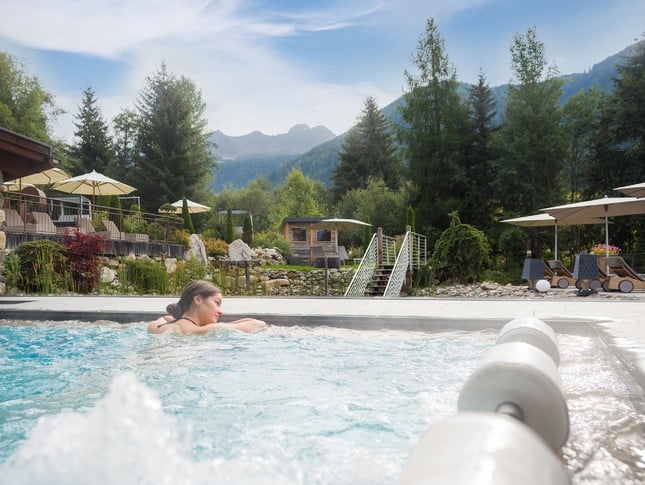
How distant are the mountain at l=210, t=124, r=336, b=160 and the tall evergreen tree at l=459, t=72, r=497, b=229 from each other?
157 metres

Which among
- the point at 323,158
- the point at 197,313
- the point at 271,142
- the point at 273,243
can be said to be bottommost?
the point at 197,313

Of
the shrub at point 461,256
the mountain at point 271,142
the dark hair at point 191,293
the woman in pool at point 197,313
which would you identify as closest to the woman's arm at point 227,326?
the woman in pool at point 197,313

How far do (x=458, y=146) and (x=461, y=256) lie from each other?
27.9 ft

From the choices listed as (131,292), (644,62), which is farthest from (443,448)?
(644,62)

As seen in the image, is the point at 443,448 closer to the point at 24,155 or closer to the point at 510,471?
the point at 510,471

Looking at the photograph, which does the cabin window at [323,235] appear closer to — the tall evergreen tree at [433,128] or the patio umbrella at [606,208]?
the tall evergreen tree at [433,128]

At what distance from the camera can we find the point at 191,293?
4387mm

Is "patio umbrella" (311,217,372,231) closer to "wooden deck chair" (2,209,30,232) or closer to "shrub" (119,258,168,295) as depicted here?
"shrub" (119,258,168,295)

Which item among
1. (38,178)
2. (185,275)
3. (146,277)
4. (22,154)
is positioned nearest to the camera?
(22,154)

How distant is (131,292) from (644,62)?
66.7 ft

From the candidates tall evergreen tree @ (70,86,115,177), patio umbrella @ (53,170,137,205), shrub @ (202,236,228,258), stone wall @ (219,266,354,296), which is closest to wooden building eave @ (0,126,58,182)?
patio umbrella @ (53,170,137,205)

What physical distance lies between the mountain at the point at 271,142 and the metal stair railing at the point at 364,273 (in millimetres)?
166806

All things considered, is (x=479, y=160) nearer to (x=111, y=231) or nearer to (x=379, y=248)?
(x=379, y=248)

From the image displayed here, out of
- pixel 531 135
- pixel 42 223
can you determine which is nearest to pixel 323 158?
pixel 531 135
